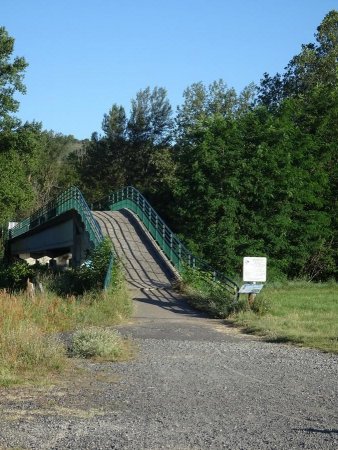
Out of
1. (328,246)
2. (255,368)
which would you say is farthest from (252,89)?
(255,368)

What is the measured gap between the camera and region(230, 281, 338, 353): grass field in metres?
14.6

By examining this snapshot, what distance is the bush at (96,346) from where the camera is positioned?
11969mm

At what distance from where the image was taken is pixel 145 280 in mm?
24859

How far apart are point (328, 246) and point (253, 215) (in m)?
5.68

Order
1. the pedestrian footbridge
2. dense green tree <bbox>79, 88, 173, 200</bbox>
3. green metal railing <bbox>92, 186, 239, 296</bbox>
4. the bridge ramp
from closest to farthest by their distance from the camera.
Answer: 1. green metal railing <bbox>92, 186, 239, 296</bbox>
2. the bridge ramp
3. the pedestrian footbridge
4. dense green tree <bbox>79, 88, 173, 200</bbox>

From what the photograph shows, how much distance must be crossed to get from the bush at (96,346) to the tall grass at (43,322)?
0.32 m

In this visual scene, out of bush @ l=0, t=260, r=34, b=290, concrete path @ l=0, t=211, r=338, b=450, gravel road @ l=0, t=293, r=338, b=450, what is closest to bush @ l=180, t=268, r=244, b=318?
concrete path @ l=0, t=211, r=338, b=450

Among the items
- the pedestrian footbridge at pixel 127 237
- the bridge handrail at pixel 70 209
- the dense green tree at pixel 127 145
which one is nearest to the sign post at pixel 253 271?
the pedestrian footbridge at pixel 127 237

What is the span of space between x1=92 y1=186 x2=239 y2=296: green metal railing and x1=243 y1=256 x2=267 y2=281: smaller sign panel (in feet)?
2.21

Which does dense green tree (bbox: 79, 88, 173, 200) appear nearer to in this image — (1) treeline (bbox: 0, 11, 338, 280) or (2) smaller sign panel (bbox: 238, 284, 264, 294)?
(1) treeline (bbox: 0, 11, 338, 280)

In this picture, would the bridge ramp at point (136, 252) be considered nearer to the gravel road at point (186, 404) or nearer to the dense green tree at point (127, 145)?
the gravel road at point (186, 404)

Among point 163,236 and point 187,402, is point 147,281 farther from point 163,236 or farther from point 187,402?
point 187,402

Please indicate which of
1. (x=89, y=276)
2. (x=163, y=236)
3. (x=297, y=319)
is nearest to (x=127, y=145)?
(x=163, y=236)

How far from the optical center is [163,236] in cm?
2955
